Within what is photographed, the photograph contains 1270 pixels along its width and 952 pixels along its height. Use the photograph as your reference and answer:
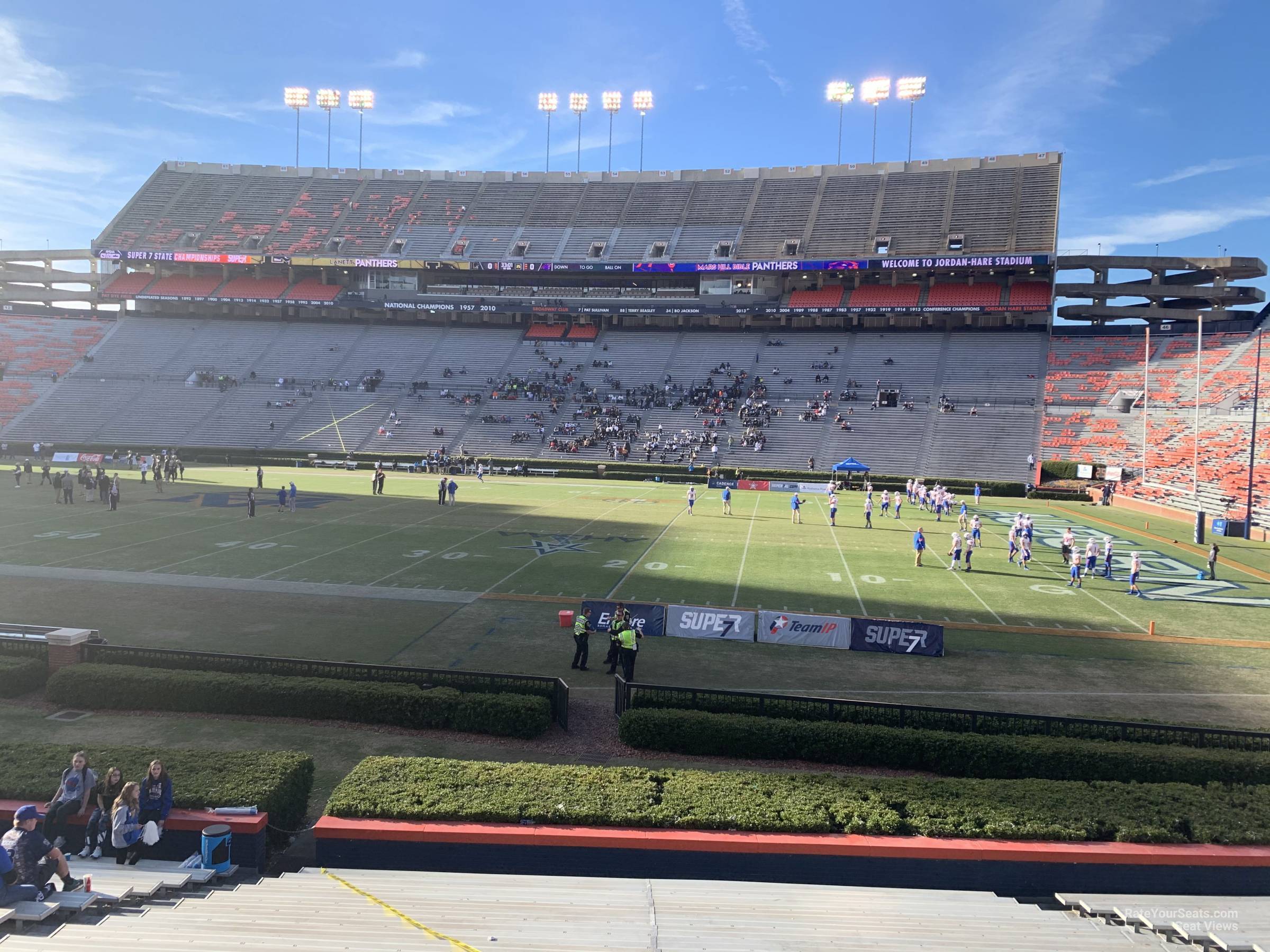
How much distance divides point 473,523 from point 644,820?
25.5 meters

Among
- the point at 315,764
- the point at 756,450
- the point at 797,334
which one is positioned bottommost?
the point at 315,764

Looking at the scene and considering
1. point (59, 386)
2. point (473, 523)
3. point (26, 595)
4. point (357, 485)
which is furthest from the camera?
point (59, 386)

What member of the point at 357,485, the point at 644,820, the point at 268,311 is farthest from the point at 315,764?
the point at 268,311

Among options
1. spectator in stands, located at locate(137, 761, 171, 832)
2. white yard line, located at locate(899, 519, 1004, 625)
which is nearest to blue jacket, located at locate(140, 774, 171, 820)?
spectator in stands, located at locate(137, 761, 171, 832)

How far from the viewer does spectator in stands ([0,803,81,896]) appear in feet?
23.7

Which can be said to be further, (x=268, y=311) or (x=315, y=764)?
(x=268, y=311)

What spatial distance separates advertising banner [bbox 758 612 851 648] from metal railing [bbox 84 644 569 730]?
6.25 meters

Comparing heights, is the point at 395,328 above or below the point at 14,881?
above

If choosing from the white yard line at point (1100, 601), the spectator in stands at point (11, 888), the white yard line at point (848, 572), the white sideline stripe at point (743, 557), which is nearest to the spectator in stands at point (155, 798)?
the spectator in stands at point (11, 888)

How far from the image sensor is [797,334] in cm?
7194

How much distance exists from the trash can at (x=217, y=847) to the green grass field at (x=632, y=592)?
22.8ft

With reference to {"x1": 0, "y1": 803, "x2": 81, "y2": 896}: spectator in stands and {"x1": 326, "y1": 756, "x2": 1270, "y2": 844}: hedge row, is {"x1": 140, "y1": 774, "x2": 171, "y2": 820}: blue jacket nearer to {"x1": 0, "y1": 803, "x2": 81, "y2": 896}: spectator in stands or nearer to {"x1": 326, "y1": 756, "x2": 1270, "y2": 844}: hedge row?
{"x1": 0, "y1": 803, "x2": 81, "y2": 896}: spectator in stands

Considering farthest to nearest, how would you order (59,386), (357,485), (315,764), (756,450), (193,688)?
(59,386), (756,450), (357,485), (193,688), (315,764)

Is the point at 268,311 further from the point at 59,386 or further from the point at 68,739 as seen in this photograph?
the point at 68,739
